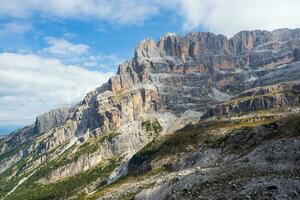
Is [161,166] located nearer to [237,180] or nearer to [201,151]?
[201,151]

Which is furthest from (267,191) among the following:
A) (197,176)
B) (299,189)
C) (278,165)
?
(197,176)

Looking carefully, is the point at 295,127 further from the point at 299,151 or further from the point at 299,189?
the point at 299,189

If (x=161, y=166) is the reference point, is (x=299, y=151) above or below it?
above

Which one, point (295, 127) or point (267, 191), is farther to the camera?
point (295, 127)

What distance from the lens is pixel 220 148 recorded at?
479ft

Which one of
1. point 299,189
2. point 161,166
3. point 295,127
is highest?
point 295,127

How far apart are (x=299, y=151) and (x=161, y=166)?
118 m

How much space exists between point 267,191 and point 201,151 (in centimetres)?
9970

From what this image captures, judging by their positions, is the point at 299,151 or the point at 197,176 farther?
the point at 197,176

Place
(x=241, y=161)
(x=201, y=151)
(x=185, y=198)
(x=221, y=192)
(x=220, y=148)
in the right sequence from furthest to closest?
(x=201, y=151), (x=220, y=148), (x=241, y=161), (x=185, y=198), (x=221, y=192)

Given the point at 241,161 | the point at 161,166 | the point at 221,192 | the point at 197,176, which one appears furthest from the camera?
the point at 161,166

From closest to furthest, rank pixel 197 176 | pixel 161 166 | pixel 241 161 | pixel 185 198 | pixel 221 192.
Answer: pixel 221 192
pixel 185 198
pixel 197 176
pixel 241 161
pixel 161 166

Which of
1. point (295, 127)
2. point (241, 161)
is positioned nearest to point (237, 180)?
point (241, 161)

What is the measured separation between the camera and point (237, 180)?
68.4m
